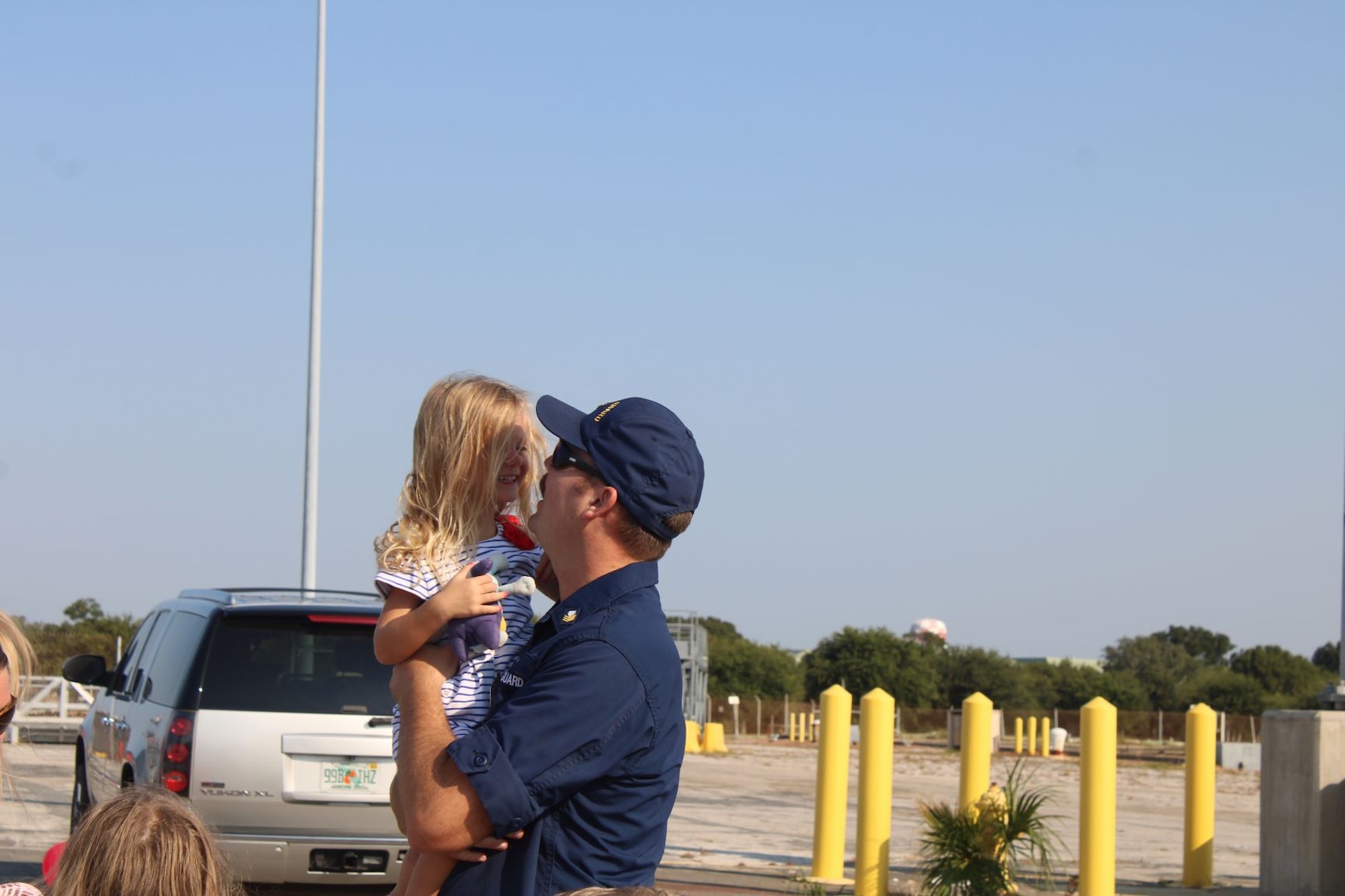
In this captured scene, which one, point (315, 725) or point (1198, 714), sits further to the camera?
point (1198, 714)

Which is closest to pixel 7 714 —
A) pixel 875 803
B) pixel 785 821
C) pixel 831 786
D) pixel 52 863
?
pixel 52 863

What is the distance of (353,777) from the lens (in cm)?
763

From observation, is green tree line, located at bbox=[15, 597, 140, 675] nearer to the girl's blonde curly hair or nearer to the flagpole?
the flagpole

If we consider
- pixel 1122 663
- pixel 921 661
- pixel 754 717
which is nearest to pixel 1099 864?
pixel 754 717

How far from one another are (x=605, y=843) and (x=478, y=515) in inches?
30.8

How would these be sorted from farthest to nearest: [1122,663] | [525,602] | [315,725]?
[1122,663] < [315,725] < [525,602]

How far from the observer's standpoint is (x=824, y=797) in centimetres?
1033

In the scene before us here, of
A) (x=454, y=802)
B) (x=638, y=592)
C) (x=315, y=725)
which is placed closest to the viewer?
(x=454, y=802)

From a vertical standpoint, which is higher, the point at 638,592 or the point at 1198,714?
the point at 638,592

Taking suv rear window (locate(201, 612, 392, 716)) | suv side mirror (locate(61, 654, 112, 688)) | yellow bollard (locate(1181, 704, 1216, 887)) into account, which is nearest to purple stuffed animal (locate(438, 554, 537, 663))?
suv rear window (locate(201, 612, 392, 716))

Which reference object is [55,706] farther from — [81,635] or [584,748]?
[584,748]

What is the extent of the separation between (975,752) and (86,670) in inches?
221

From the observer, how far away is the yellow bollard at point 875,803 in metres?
9.65

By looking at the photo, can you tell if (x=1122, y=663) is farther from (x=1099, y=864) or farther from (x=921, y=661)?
(x=1099, y=864)
